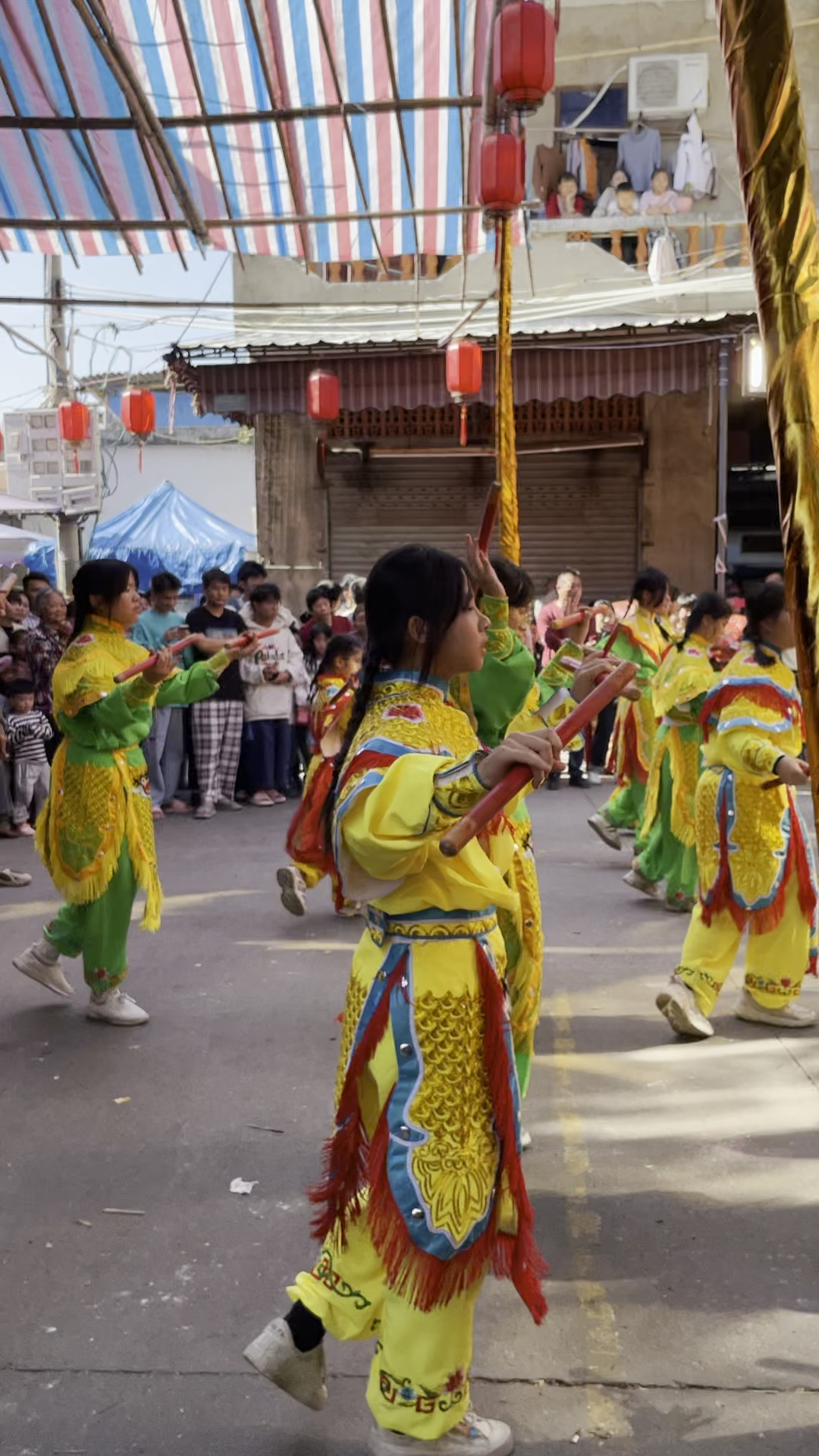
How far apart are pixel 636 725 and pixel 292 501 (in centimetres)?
722

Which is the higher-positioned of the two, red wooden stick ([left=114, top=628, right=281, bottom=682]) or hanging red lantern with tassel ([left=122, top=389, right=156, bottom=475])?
hanging red lantern with tassel ([left=122, top=389, right=156, bottom=475])

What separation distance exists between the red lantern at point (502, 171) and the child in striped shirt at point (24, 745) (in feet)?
14.8

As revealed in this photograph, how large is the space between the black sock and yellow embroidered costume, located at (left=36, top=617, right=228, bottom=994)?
8.21 ft

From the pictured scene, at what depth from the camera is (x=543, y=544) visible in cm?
1355

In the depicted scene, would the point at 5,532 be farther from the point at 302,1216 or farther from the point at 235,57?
the point at 302,1216

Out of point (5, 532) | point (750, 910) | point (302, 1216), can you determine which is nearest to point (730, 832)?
point (750, 910)

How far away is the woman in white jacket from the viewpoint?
970 centimetres

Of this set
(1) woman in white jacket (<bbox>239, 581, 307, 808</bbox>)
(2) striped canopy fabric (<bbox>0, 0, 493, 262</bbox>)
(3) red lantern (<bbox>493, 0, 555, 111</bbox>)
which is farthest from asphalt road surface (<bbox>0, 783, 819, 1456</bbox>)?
(1) woman in white jacket (<bbox>239, 581, 307, 808</bbox>)

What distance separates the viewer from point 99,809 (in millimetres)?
4660

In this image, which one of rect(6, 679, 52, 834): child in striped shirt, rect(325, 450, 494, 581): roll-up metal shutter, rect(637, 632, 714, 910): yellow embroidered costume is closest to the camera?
rect(637, 632, 714, 910): yellow embroidered costume

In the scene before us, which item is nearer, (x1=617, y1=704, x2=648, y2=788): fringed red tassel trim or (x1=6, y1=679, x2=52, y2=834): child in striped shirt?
(x1=617, y1=704, x2=648, y2=788): fringed red tassel trim

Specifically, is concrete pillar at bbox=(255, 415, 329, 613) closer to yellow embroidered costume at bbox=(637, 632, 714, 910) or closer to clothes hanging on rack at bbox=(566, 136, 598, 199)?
clothes hanging on rack at bbox=(566, 136, 598, 199)

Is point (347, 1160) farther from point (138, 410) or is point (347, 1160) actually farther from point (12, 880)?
point (138, 410)

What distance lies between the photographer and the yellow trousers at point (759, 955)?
15.0 feet
